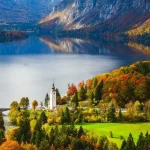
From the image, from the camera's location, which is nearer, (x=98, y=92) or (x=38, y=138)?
(x=38, y=138)

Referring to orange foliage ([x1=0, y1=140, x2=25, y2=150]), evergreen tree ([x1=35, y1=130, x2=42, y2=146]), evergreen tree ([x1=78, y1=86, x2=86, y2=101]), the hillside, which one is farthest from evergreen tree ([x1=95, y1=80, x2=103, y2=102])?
orange foliage ([x1=0, y1=140, x2=25, y2=150])

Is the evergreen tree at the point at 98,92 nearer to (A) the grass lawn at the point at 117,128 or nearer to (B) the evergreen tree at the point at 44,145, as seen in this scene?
(A) the grass lawn at the point at 117,128

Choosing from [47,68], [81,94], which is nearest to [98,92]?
[81,94]

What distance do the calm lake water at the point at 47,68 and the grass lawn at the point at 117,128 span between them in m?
25.4

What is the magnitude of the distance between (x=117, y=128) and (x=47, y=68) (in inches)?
2889

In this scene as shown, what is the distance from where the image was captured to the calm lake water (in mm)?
83875

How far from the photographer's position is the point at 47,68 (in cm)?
12044

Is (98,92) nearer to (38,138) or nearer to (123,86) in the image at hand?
(123,86)

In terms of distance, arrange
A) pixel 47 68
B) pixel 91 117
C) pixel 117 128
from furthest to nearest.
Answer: pixel 47 68 → pixel 91 117 → pixel 117 128

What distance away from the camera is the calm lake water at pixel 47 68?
83875 millimetres

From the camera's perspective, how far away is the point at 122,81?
219 feet

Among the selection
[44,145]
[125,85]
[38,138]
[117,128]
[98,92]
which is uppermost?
[125,85]

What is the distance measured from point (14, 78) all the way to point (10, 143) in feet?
210

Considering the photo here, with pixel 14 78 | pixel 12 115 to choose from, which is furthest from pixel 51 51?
pixel 12 115
